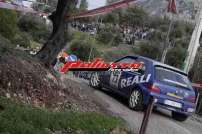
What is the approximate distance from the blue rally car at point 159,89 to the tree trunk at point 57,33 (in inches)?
163

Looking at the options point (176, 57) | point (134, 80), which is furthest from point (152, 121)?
point (176, 57)

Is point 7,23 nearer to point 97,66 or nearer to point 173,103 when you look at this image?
point 97,66

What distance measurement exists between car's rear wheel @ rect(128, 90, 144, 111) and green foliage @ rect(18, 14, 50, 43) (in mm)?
37225

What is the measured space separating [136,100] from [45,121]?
269 inches

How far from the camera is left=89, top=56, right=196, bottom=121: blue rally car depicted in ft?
49.4

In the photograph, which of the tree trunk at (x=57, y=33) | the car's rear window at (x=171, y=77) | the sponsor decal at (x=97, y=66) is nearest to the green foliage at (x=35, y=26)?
the sponsor decal at (x=97, y=66)

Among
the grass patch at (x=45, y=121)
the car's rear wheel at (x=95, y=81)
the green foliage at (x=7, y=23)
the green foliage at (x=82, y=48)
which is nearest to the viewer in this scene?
the grass patch at (x=45, y=121)

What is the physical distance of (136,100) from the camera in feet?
50.2

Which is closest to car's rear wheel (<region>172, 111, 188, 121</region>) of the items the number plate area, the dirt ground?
the number plate area

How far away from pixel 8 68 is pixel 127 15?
57497 mm

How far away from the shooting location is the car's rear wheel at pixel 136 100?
1516cm

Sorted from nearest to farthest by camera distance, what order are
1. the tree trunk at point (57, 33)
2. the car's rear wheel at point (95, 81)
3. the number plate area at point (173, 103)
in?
the tree trunk at point (57, 33), the number plate area at point (173, 103), the car's rear wheel at point (95, 81)

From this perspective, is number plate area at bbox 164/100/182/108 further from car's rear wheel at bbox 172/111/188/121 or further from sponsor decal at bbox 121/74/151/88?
sponsor decal at bbox 121/74/151/88

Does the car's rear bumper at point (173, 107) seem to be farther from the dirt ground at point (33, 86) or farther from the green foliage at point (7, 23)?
the green foliage at point (7, 23)
